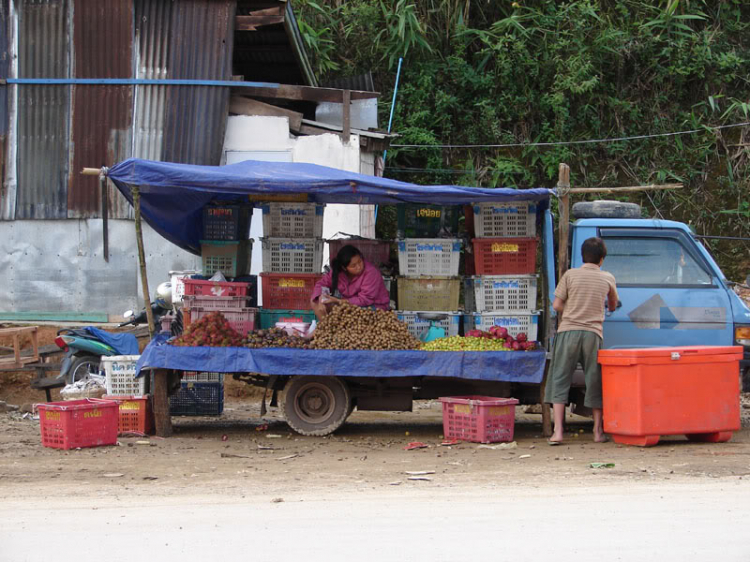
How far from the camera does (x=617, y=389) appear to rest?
855 centimetres

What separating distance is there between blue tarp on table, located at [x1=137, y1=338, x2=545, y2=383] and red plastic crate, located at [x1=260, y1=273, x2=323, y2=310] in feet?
3.21

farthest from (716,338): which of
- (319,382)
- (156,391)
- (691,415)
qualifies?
(156,391)

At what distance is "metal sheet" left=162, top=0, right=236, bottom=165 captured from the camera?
600 inches

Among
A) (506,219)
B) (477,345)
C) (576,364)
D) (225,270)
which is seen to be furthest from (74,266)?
(576,364)

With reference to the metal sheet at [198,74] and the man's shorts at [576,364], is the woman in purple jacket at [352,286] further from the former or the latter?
the metal sheet at [198,74]

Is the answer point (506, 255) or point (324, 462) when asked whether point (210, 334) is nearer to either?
point (324, 462)

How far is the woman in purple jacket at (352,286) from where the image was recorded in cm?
972

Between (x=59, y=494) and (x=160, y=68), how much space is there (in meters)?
10.1

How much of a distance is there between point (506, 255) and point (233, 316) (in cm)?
286

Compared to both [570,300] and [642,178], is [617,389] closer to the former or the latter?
[570,300]

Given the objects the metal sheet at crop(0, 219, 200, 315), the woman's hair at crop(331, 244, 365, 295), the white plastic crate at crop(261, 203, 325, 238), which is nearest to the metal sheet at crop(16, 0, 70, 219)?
the metal sheet at crop(0, 219, 200, 315)

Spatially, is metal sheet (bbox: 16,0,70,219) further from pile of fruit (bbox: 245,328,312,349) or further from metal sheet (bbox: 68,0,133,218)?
pile of fruit (bbox: 245,328,312,349)

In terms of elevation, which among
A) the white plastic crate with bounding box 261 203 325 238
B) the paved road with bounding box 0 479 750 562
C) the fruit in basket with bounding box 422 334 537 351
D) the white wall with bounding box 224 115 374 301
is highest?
the white wall with bounding box 224 115 374 301

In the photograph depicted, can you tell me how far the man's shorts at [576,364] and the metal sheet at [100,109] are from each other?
8.83 metres
